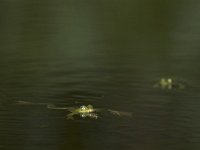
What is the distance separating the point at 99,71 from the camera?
3.80m

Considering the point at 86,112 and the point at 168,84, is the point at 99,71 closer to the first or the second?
the point at 168,84

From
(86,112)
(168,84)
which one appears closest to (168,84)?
(168,84)

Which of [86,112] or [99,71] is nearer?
[86,112]

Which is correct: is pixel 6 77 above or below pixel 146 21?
below

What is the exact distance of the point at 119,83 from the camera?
356cm

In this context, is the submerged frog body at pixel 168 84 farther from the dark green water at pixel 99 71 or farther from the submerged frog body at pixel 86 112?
the submerged frog body at pixel 86 112

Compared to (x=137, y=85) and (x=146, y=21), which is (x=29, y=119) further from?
(x=146, y=21)

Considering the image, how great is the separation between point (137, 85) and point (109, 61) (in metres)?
0.56

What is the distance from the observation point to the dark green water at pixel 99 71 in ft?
8.96

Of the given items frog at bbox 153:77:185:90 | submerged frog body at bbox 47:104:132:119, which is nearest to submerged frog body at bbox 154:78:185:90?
frog at bbox 153:77:185:90

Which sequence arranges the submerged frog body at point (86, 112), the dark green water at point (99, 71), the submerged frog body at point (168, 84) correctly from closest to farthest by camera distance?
1. the dark green water at point (99, 71)
2. the submerged frog body at point (86, 112)
3. the submerged frog body at point (168, 84)

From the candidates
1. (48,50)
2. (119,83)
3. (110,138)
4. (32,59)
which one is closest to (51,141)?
(110,138)

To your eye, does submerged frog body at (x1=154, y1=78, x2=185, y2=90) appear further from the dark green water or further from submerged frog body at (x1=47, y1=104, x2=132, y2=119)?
submerged frog body at (x1=47, y1=104, x2=132, y2=119)

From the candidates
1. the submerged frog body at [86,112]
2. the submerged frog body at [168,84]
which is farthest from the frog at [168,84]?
the submerged frog body at [86,112]
